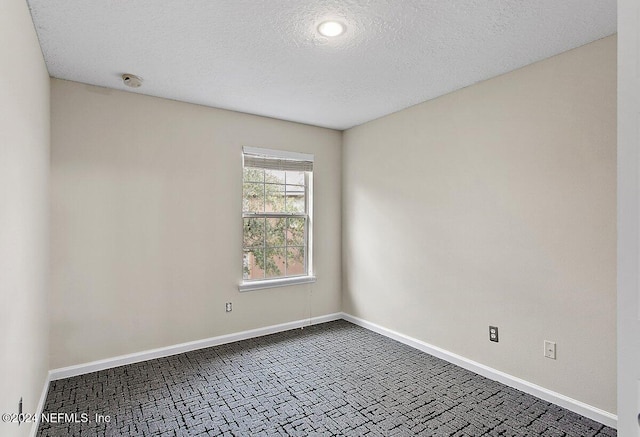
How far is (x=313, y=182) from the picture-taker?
4.45 meters

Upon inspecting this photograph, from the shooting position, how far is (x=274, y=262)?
4203 mm

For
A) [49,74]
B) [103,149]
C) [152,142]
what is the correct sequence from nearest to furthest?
[49,74], [103,149], [152,142]

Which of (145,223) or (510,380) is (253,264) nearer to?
(145,223)

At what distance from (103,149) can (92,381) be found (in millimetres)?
1915

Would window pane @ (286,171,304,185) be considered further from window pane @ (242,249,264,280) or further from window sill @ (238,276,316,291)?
window sill @ (238,276,316,291)

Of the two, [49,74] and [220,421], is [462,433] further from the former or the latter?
[49,74]

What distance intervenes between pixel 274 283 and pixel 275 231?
1.94 feet

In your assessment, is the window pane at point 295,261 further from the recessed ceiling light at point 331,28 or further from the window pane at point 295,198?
the recessed ceiling light at point 331,28

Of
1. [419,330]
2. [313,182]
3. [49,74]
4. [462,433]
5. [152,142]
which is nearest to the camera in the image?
[462,433]

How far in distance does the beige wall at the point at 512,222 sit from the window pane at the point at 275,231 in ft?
3.56

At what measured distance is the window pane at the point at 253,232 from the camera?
3.98m

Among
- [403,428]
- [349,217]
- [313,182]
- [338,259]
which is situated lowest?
[403,428]

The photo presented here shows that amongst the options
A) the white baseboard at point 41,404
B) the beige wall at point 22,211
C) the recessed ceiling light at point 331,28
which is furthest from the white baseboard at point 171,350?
the recessed ceiling light at point 331,28

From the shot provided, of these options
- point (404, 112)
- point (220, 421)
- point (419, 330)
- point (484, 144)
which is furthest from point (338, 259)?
point (220, 421)
